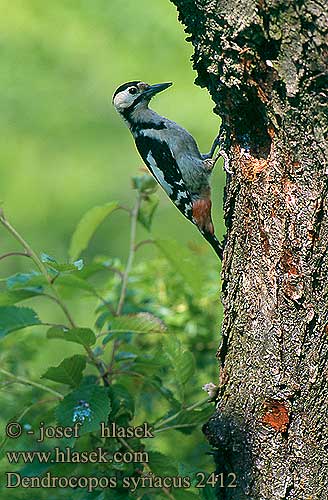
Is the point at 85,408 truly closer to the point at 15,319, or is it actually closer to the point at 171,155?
the point at 15,319

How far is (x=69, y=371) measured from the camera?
107 inches

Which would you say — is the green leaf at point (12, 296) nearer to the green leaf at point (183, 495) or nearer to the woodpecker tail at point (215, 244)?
the green leaf at point (183, 495)

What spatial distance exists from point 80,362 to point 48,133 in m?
5.28

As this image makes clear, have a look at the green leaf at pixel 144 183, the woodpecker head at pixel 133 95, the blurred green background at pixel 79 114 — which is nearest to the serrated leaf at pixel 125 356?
the green leaf at pixel 144 183

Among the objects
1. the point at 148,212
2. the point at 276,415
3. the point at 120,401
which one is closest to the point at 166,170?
the point at 148,212

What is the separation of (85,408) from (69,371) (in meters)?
0.15

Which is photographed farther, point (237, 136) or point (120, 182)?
point (120, 182)

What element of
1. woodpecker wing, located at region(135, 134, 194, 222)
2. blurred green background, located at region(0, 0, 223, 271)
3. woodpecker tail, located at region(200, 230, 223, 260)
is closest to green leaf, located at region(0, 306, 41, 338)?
woodpecker tail, located at region(200, 230, 223, 260)

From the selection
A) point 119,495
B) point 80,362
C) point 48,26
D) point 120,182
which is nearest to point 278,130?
point 80,362

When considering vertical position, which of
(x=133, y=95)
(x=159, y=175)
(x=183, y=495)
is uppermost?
(x=133, y=95)

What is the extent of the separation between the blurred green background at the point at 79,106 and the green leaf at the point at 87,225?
11.1 ft

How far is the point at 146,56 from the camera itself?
806 centimetres

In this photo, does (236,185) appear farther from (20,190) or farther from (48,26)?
(48,26)

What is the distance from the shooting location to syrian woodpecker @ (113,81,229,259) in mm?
4285
